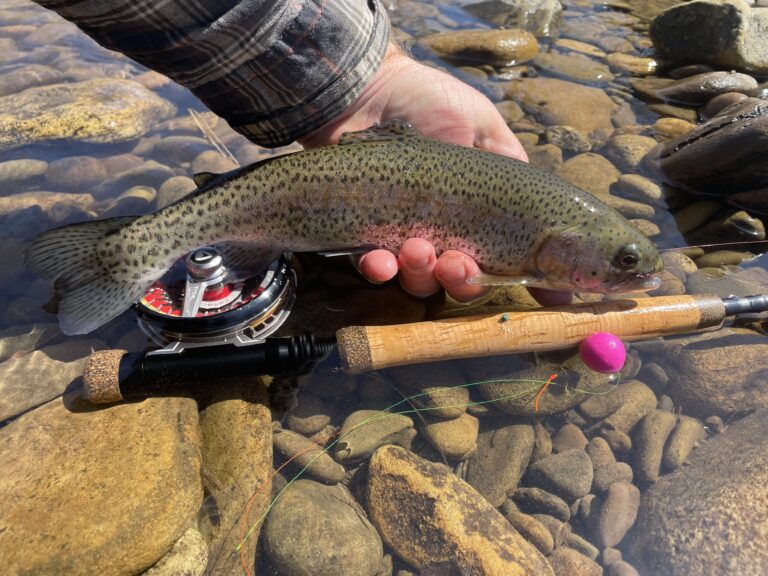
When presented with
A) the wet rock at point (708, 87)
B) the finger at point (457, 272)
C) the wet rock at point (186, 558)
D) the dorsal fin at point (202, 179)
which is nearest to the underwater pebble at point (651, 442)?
the finger at point (457, 272)

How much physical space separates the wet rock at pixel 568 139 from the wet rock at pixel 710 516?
3855 mm

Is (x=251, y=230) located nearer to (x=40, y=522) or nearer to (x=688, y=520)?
(x=40, y=522)

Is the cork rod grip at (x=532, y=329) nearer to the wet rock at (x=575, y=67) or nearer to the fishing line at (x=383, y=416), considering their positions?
the fishing line at (x=383, y=416)

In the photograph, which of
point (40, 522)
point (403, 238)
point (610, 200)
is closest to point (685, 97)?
point (610, 200)

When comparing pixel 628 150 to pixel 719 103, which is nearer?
pixel 628 150

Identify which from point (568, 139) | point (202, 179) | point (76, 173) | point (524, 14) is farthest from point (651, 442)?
point (524, 14)

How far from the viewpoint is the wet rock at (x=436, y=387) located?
11.8 ft

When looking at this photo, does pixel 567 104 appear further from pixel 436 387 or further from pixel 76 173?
pixel 76 173

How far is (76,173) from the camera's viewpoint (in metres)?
5.79

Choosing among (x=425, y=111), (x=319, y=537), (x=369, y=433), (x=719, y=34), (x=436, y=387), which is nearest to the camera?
(x=319, y=537)

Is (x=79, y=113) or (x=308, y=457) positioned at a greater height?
(x=79, y=113)

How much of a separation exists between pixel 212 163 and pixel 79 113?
212cm

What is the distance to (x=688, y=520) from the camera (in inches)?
122

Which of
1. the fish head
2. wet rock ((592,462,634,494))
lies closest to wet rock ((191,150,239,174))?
the fish head
